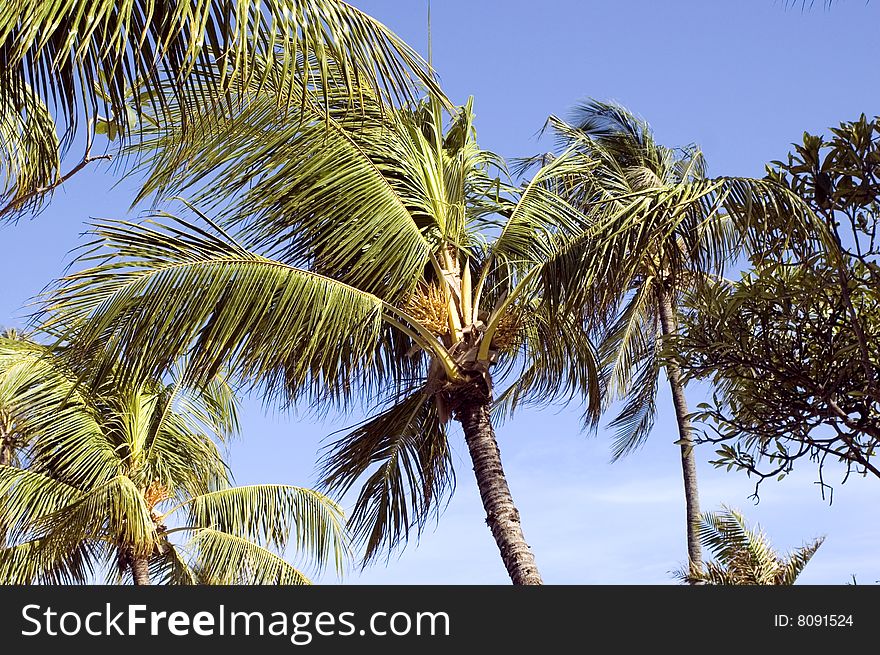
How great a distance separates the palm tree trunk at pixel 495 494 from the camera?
25.9 feet

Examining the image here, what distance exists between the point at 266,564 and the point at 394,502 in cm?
360

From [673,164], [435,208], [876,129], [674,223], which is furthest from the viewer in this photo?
[673,164]

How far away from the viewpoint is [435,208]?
888 cm

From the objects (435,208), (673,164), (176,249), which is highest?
(673,164)

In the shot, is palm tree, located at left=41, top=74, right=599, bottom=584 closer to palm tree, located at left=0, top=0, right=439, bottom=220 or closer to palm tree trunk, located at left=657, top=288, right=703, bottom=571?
palm tree, located at left=0, top=0, right=439, bottom=220

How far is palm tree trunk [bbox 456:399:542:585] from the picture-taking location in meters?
7.91

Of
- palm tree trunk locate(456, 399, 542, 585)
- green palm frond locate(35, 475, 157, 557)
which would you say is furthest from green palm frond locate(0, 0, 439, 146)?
green palm frond locate(35, 475, 157, 557)

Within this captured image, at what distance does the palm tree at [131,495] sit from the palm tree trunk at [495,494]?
325 centimetres

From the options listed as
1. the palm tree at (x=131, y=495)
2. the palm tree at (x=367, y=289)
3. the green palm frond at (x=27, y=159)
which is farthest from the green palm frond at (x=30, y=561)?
the green palm frond at (x=27, y=159)

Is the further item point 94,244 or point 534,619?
point 94,244

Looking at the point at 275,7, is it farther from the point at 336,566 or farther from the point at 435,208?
the point at 336,566

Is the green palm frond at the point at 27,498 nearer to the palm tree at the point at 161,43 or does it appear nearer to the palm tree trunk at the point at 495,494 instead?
the palm tree trunk at the point at 495,494

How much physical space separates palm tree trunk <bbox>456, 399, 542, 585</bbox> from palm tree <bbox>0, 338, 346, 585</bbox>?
3.25 m

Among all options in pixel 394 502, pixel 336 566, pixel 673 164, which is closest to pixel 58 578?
pixel 336 566
